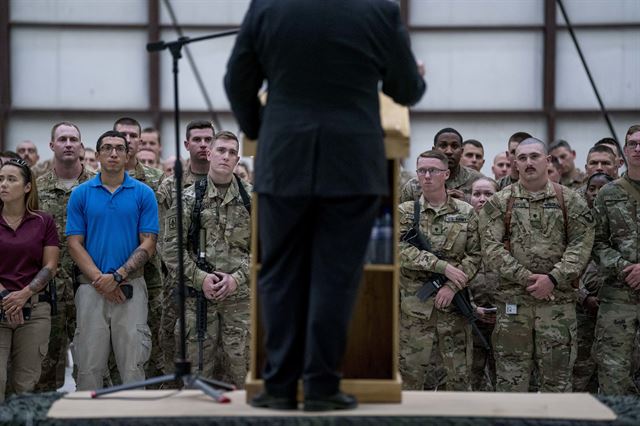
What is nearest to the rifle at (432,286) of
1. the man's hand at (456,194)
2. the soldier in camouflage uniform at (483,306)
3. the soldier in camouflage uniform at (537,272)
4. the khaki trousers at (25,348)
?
the soldier in camouflage uniform at (537,272)

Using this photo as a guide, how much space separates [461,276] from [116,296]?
2.11 m

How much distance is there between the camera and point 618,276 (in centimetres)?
696


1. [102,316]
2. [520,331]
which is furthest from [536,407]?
[102,316]

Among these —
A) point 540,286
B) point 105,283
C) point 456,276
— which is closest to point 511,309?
point 540,286

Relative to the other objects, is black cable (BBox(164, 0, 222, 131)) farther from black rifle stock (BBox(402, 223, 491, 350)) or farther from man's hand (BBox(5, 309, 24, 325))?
man's hand (BBox(5, 309, 24, 325))

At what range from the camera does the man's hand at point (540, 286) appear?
6715 millimetres

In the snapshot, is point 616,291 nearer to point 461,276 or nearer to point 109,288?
point 461,276

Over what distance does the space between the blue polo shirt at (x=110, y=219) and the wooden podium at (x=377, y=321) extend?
2263 millimetres

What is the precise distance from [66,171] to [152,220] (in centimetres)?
96

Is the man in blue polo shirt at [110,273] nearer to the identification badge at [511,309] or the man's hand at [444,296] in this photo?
the man's hand at [444,296]

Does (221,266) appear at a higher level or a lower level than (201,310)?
higher

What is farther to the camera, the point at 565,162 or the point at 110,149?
the point at 565,162

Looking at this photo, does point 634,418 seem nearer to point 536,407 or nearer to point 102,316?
point 536,407

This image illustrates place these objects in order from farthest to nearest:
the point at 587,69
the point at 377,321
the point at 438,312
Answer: the point at 587,69 → the point at 438,312 → the point at 377,321
